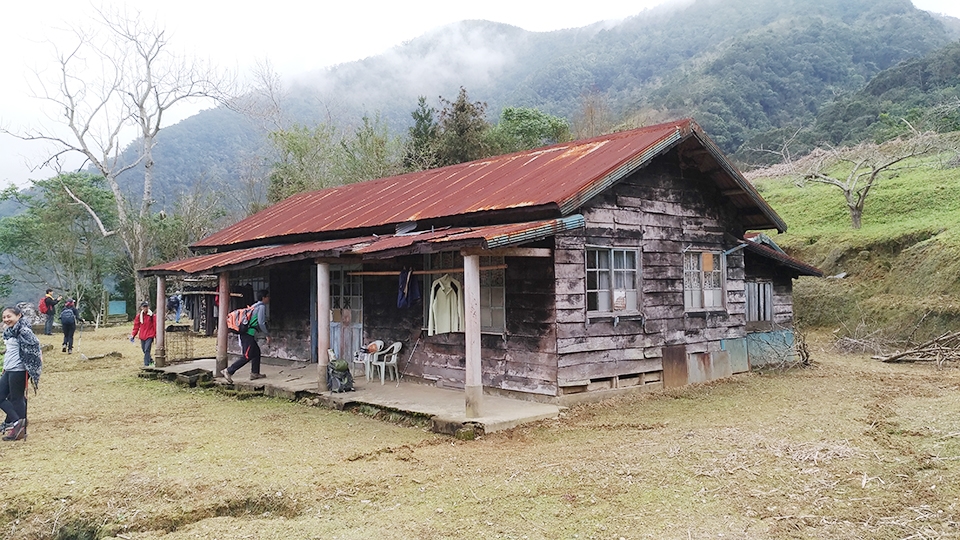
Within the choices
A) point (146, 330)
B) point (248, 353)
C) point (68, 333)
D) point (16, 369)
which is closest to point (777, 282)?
point (248, 353)

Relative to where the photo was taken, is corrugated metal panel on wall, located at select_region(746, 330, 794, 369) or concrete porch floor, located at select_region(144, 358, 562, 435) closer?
concrete porch floor, located at select_region(144, 358, 562, 435)

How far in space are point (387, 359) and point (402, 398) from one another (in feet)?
6.46

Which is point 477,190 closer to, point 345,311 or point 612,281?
point 612,281

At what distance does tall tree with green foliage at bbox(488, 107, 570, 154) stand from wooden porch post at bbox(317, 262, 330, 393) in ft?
69.8

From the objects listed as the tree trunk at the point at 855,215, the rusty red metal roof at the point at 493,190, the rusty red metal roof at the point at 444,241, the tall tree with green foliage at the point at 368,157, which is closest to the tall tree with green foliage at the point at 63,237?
the tall tree with green foliage at the point at 368,157

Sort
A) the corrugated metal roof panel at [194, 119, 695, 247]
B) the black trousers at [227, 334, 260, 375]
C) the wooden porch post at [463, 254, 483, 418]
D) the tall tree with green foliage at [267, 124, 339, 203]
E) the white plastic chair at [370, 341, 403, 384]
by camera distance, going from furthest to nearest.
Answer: the tall tree with green foliage at [267, 124, 339, 203] → the black trousers at [227, 334, 260, 375] → the white plastic chair at [370, 341, 403, 384] → the corrugated metal roof panel at [194, 119, 695, 247] → the wooden porch post at [463, 254, 483, 418]

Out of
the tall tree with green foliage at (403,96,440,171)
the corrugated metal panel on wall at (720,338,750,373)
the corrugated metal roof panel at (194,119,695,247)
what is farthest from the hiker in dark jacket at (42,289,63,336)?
the corrugated metal panel on wall at (720,338,750,373)

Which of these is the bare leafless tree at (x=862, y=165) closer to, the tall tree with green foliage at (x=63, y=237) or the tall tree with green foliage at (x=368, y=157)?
the tall tree with green foliage at (x=368, y=157)

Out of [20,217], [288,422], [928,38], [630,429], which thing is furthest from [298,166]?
[928,38]

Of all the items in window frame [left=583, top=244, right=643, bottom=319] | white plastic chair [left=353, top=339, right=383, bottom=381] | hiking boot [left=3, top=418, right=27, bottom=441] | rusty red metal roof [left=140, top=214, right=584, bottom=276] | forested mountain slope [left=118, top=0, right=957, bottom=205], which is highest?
forested mountain slope [left=118, top=0, right=957, bottom=205]

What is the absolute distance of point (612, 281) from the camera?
33.0 ft

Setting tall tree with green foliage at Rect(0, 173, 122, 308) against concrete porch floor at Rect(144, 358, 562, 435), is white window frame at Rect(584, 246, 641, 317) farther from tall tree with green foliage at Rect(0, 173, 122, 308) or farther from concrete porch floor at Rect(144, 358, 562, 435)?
tall tree with green foliage at Rect(0, 173, 122, 308)

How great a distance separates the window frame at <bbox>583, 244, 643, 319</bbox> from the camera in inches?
383

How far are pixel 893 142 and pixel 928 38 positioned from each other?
42.5m
